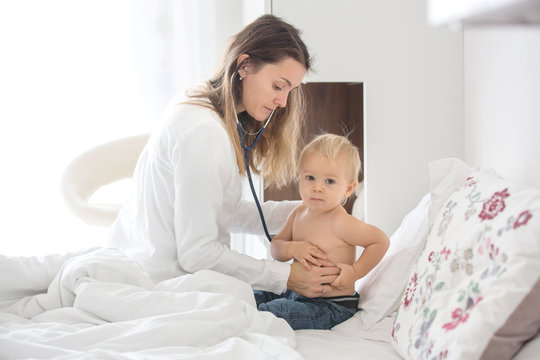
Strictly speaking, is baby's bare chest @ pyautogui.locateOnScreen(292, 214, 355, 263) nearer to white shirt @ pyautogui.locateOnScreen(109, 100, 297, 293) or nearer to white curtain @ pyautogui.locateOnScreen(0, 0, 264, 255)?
white shirt @ pyautogui.locateOnScreen(109, 100, 297, 293)

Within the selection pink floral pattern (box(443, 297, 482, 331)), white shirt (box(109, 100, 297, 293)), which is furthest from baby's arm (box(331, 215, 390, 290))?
pink floral pattern (box(443, 297, 482, 331))

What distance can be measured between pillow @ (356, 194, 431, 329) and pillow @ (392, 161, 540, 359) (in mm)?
186

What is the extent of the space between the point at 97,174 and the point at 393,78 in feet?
4.10

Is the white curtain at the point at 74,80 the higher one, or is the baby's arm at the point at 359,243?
the white curtain at the point at 74,80

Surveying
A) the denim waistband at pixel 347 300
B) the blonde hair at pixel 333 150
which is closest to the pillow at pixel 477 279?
the denim waistband at pixel 347 300

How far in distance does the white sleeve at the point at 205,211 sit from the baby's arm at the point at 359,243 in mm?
151

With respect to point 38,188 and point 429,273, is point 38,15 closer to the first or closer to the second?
point 38,188

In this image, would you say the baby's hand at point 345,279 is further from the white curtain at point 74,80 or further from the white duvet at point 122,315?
the white curtain at point 74,80

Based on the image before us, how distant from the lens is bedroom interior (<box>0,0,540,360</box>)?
92cm

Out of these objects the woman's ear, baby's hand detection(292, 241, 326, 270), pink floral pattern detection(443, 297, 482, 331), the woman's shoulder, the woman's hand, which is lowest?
the woman's hand

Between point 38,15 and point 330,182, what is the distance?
191cm

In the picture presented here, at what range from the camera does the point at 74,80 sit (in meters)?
2.91

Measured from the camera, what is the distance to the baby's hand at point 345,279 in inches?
60.0

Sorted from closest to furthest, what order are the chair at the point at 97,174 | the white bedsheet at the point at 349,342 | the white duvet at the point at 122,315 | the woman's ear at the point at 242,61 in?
the white duvet at the point at 122,315 < the white bedsheet at the point at 349,342 < the woman's ear at the point at 242,61 < the chair at the point at 97,174
